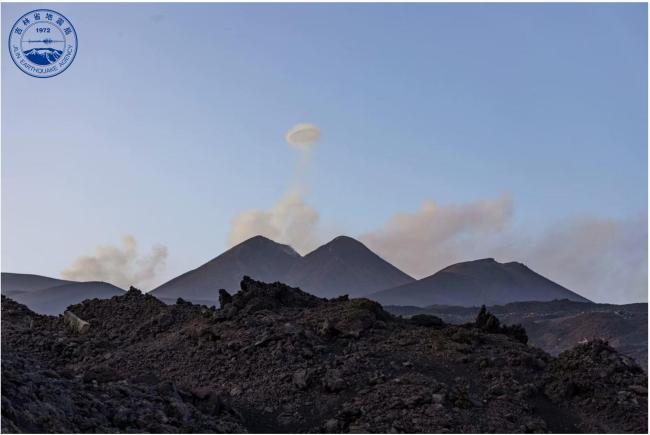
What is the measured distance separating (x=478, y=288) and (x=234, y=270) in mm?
27536

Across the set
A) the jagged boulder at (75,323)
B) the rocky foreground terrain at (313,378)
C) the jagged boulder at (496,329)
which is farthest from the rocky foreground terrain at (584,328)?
the jagged boulder at (75,323)

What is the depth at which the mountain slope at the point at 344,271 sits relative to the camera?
3327 inches

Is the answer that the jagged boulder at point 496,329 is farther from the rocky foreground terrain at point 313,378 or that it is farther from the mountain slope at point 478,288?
the mountain slope at point 478,288

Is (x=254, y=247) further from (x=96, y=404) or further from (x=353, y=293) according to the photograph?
(x=96, y=404)

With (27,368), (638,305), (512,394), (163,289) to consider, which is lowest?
(512,394)

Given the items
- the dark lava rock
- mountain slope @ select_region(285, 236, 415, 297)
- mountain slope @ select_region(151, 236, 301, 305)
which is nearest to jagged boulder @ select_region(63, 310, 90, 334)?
the dark lava rock

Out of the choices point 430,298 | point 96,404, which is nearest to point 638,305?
point 430,298

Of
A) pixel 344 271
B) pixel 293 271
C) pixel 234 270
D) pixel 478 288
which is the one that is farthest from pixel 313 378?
pixel 293 271

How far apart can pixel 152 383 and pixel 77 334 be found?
5.68 m

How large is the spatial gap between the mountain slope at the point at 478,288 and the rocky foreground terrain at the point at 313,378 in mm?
59108

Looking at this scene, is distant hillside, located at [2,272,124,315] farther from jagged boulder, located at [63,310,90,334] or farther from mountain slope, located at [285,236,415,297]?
jagged boulder, located at [63,310,90,334]

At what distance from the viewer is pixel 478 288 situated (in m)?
82.8

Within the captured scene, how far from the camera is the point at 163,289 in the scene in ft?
297

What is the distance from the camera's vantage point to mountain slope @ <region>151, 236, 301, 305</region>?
86750 mm
